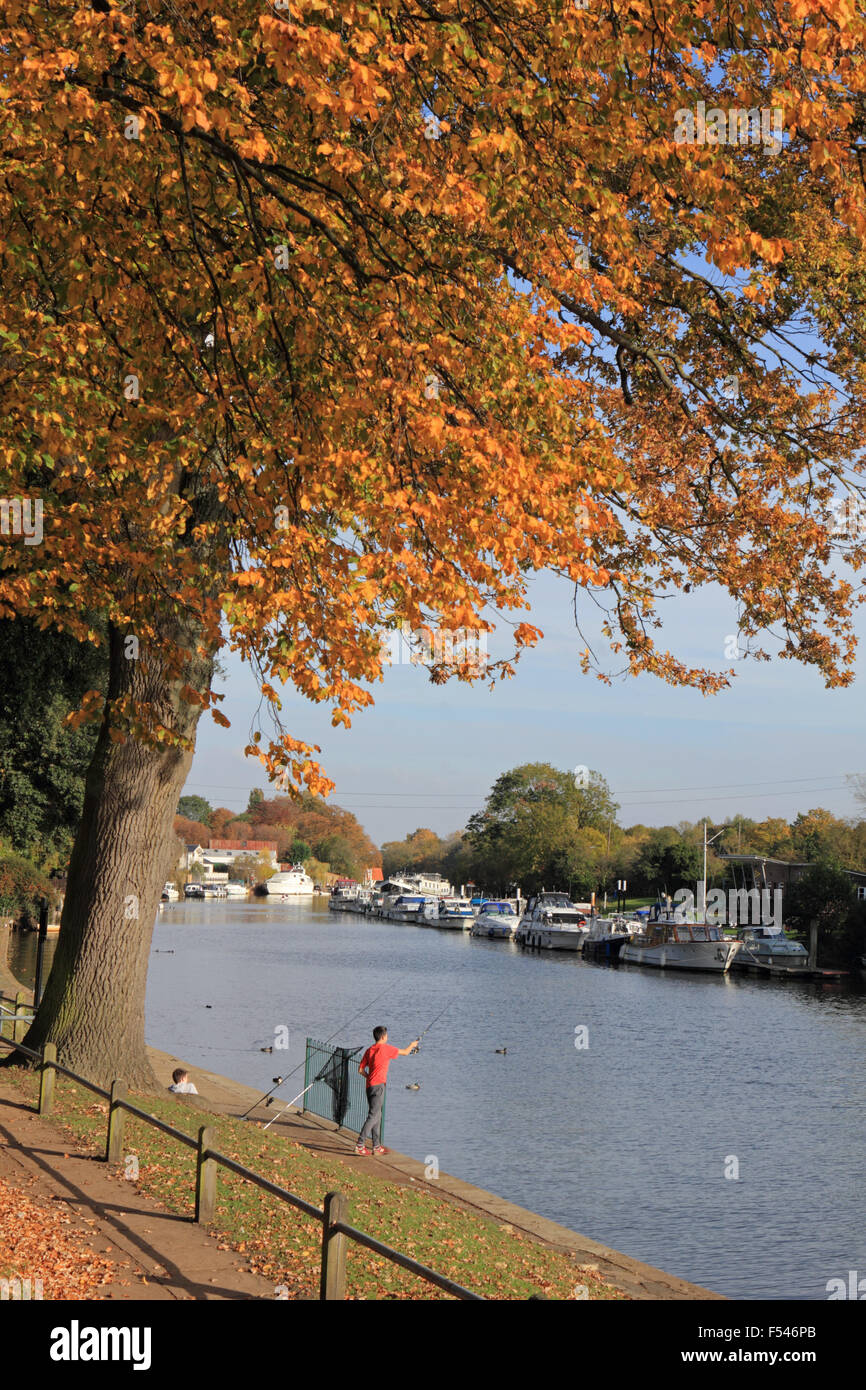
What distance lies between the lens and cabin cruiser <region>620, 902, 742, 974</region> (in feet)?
253

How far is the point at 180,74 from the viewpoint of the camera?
7.25 metres

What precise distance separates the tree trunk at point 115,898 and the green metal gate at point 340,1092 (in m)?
4.85

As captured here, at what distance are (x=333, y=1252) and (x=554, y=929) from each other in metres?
93.7

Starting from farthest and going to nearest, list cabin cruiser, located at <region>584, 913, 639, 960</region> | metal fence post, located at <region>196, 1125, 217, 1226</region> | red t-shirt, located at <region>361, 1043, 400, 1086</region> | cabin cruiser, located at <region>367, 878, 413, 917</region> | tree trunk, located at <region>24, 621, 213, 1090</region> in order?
cabin cruiser, located at <region>367, 878, 413, 917</region>, cabin cruiser, located at <region>584, 913, 639, 960</region>, red t-shirt, located at <region>361, 1043, 400, 1086</region>, tree trunk, located at <region>24, 621, 213, 1090</region>, metal fence post, located at <region>196, 1125, 217, 1226</region>

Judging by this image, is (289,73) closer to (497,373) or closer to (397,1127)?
(497,373)

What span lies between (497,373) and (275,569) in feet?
8.62

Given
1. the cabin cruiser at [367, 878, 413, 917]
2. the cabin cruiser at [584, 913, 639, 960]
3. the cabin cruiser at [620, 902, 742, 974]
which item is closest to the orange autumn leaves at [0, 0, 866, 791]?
the cabin cruiser at [620, 902, 742, 974]

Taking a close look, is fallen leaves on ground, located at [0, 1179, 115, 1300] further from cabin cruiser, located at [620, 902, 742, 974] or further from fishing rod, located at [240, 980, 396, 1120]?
cabin cruiser, located at [620, 902, 742, 974]

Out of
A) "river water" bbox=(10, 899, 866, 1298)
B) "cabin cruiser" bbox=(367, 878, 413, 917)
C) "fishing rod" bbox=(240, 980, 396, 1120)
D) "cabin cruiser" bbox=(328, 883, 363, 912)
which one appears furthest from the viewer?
"cabin cruiser" bbox=(328, 883, 363, 912)

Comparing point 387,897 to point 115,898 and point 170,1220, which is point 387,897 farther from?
point 170,1220

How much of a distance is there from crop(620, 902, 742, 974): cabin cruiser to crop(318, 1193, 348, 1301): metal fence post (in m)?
71.2

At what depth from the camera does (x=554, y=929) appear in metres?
101

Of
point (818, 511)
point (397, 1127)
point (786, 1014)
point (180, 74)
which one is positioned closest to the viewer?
point (180, 74)
